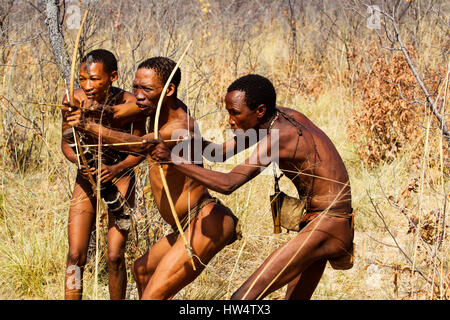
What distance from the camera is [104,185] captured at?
10.7 feet

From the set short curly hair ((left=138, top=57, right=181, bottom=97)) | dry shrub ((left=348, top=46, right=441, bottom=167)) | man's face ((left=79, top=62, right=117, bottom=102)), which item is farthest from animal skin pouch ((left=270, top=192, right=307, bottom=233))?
dry shrub ((left=348, top=46, right=441, bottom=167))

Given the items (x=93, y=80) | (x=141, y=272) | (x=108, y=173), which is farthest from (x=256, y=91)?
(x=141, y=272)

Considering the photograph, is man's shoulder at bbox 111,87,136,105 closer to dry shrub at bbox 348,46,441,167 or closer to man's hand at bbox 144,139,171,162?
man's hand at bbox 144,139,171,162

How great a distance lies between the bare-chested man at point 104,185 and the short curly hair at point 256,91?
748 millimetres

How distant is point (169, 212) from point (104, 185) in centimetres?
46

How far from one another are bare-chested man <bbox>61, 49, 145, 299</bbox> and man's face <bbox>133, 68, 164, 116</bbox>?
0.82 ft

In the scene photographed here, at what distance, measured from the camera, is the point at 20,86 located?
618 centimetres

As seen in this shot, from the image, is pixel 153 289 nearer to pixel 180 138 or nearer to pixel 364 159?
pixel 180 138

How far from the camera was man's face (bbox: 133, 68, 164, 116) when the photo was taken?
3057mm

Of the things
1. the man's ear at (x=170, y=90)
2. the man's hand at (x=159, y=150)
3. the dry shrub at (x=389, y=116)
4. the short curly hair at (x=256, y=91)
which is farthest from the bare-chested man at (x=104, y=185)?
the dry shrub at (x=389, y=116)

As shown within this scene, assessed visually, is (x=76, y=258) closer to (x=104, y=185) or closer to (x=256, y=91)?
(x=104, y=185)

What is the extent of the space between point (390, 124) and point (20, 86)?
4103 millimetres

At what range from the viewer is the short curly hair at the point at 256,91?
2.93 metres

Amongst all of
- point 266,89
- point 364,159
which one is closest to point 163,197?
point 266,89
